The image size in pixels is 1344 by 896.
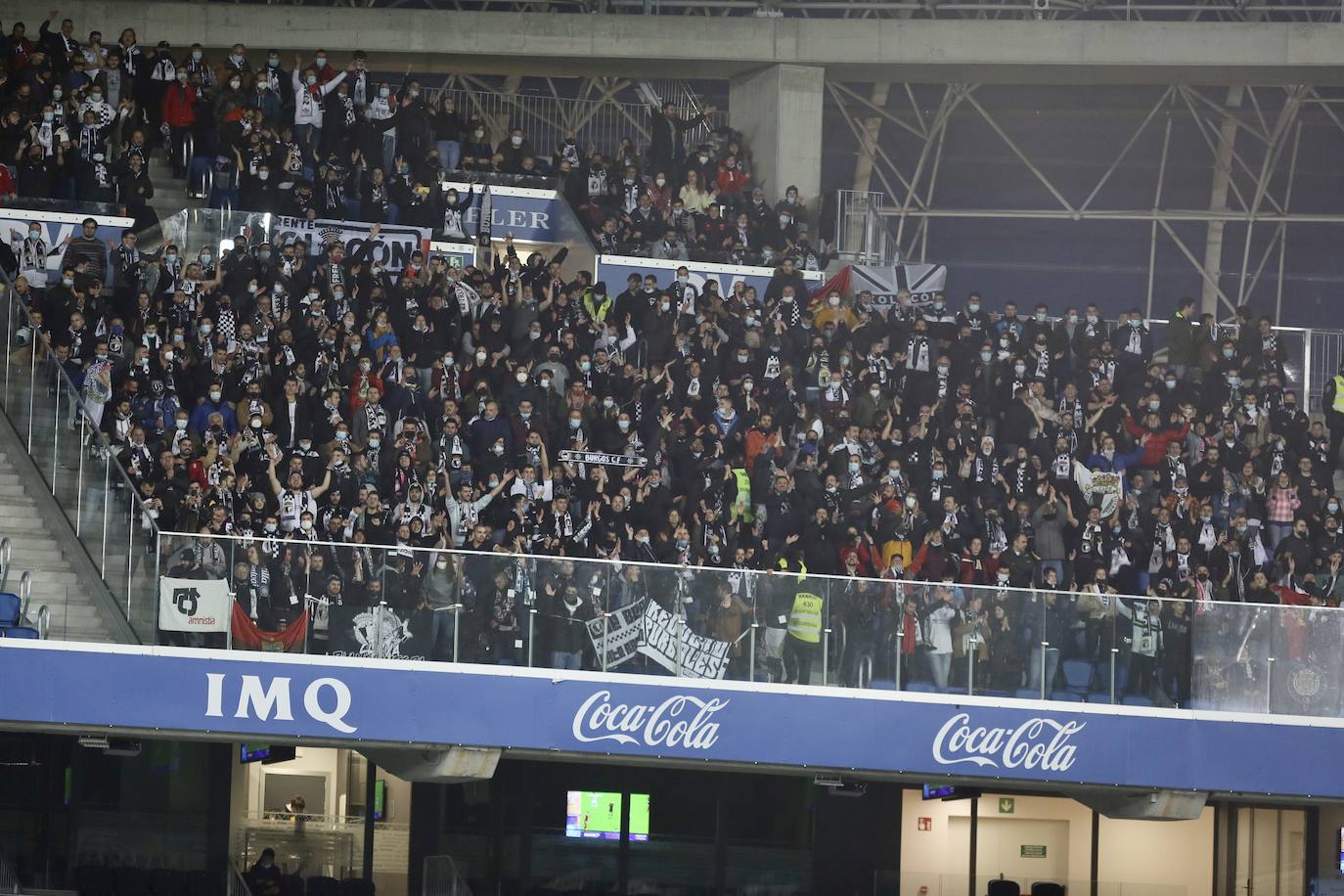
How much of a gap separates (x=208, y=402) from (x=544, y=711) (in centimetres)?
485

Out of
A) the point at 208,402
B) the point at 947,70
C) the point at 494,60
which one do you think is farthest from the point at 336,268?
the point at 947,70

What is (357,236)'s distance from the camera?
26531mm

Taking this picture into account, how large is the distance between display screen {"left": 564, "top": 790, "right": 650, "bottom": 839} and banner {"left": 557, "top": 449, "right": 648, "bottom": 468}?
461 cm

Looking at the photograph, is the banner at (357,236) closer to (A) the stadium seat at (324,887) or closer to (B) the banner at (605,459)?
(B) the banner at (605,459)

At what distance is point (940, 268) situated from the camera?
94.5ft

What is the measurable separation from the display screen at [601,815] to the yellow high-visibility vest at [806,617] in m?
6.09

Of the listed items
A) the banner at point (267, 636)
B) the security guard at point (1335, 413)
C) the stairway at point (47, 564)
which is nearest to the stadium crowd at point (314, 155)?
the stairway at point (47, 564)

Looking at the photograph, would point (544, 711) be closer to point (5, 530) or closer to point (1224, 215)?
point (5, 530)

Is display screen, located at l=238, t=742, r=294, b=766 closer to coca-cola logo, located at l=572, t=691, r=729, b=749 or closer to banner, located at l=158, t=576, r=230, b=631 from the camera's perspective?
banner, located at l=158, t=576, r=230, b=631

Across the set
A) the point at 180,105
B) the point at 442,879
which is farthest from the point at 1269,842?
the point at 180,105

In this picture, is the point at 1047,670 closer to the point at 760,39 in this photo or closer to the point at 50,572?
the point at 50,572

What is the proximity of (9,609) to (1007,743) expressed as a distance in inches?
342

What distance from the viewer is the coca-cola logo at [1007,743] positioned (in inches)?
803

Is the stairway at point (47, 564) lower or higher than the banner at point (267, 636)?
higher
